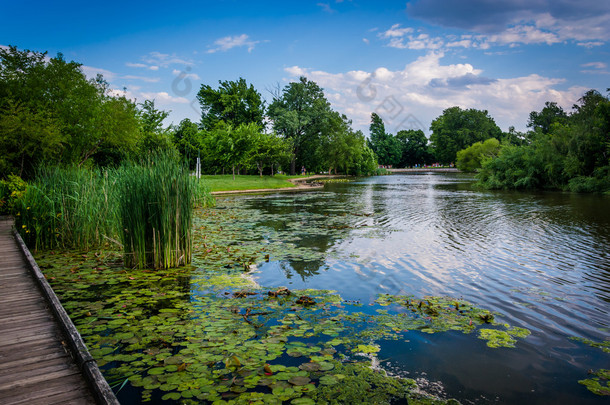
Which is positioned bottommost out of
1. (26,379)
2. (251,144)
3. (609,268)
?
(609,268)

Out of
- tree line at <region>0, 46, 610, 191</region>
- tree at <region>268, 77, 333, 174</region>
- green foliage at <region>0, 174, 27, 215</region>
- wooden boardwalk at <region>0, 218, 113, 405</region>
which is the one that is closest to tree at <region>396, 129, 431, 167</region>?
tree line at <region>0, 46, 610, 191</region>

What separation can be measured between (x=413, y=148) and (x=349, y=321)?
381 ft

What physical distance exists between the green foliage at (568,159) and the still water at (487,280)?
14.5 metres

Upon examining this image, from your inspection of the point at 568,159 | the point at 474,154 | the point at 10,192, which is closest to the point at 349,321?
the point at 10,192

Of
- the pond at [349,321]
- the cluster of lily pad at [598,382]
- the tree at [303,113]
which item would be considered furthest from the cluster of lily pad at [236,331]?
the tree at [303,113]

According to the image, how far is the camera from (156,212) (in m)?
6.65

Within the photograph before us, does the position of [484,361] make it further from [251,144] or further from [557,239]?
[251,144]

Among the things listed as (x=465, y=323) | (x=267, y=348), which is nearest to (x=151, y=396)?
(x=267, y=348)

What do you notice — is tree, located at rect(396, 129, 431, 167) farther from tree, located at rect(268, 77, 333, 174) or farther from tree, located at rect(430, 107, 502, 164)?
tree, located at rect(268, 77, 333, 174)

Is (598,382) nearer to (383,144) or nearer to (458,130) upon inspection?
(458,130)

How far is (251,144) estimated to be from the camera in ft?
119

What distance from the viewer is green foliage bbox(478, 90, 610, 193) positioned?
1016 inches

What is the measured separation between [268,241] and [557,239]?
27.2ft

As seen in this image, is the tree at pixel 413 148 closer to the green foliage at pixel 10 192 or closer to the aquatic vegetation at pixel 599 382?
the green foliage at pixel 10 192
